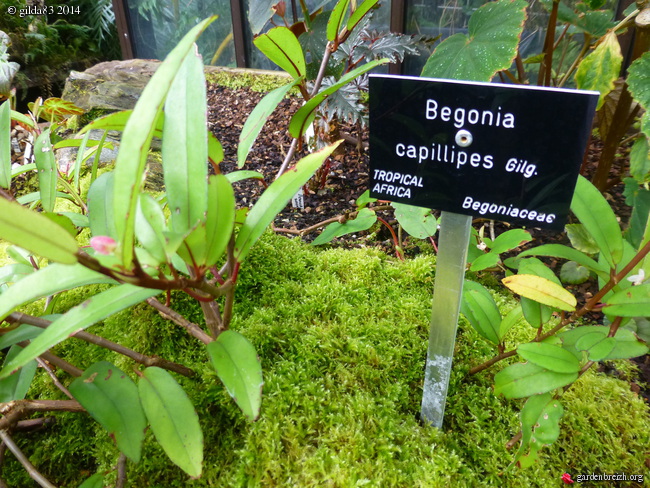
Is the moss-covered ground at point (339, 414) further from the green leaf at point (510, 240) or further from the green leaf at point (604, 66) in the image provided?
the green leaf at point (604, 66)

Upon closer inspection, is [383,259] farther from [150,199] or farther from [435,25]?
[435,25]

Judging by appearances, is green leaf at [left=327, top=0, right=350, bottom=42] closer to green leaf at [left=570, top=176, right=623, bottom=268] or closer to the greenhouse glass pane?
green leaf at [left=570, top=176, right=623, bottom=268]

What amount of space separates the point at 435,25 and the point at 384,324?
1.80 m

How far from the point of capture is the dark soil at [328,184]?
1.35 metres

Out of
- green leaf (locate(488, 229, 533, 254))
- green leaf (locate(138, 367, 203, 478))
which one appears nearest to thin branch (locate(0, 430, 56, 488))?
green leaf (locate(138, 367, 203, 478))

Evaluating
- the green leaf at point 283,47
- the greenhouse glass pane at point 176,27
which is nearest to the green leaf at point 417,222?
the green leaf at point 283,47

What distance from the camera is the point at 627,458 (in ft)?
2.50

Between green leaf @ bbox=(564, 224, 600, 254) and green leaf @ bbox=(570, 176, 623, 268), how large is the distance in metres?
0.51

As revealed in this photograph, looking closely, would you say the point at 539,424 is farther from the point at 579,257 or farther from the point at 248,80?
the point at 248,80

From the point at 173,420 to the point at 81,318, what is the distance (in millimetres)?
211

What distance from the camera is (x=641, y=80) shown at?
90cm

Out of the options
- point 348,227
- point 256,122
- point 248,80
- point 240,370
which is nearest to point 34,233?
point 240,370

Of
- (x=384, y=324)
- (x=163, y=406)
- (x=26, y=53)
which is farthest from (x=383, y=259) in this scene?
(x=26, y=53)

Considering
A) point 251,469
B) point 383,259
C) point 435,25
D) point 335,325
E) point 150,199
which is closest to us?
point 150,199
